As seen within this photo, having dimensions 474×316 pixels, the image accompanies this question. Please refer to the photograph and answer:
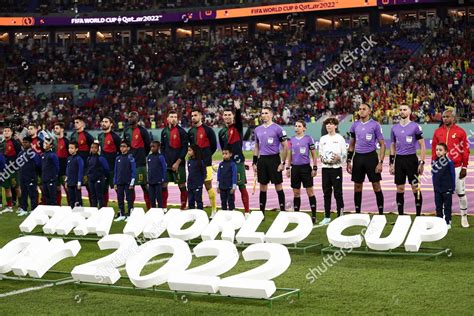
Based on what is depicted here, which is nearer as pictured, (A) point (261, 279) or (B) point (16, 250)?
(A) point (261, 279)

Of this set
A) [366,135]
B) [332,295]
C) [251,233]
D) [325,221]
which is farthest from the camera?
[325,221]

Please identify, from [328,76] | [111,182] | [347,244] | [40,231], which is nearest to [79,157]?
[111,182]

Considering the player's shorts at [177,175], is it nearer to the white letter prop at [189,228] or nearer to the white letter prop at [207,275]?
the white letter prop at [189,228]

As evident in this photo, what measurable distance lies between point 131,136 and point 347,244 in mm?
7501

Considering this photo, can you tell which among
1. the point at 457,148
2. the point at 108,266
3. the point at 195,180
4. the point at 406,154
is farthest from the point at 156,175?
the point at 108,266

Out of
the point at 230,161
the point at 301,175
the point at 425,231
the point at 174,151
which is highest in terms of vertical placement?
the point at 174,151

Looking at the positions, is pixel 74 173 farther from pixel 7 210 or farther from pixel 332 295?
pixel 332 295

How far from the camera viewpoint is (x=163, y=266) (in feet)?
32.3

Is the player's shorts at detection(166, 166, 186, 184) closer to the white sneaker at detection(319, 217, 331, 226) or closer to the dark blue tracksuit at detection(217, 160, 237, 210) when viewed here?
the dark blue tracksuit at detection(217, 160, 237, 210)

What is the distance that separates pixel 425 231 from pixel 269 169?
5.12 meters

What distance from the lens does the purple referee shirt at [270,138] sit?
51.5 feet

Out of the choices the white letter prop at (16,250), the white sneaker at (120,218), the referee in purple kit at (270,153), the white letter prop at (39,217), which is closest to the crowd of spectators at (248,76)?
the referee in purple kit at (270,153)

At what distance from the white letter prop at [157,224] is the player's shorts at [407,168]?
4.45 m

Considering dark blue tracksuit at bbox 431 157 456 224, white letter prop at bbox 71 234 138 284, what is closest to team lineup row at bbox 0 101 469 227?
dark blue tracksuit at bbox 431 157 456 224
